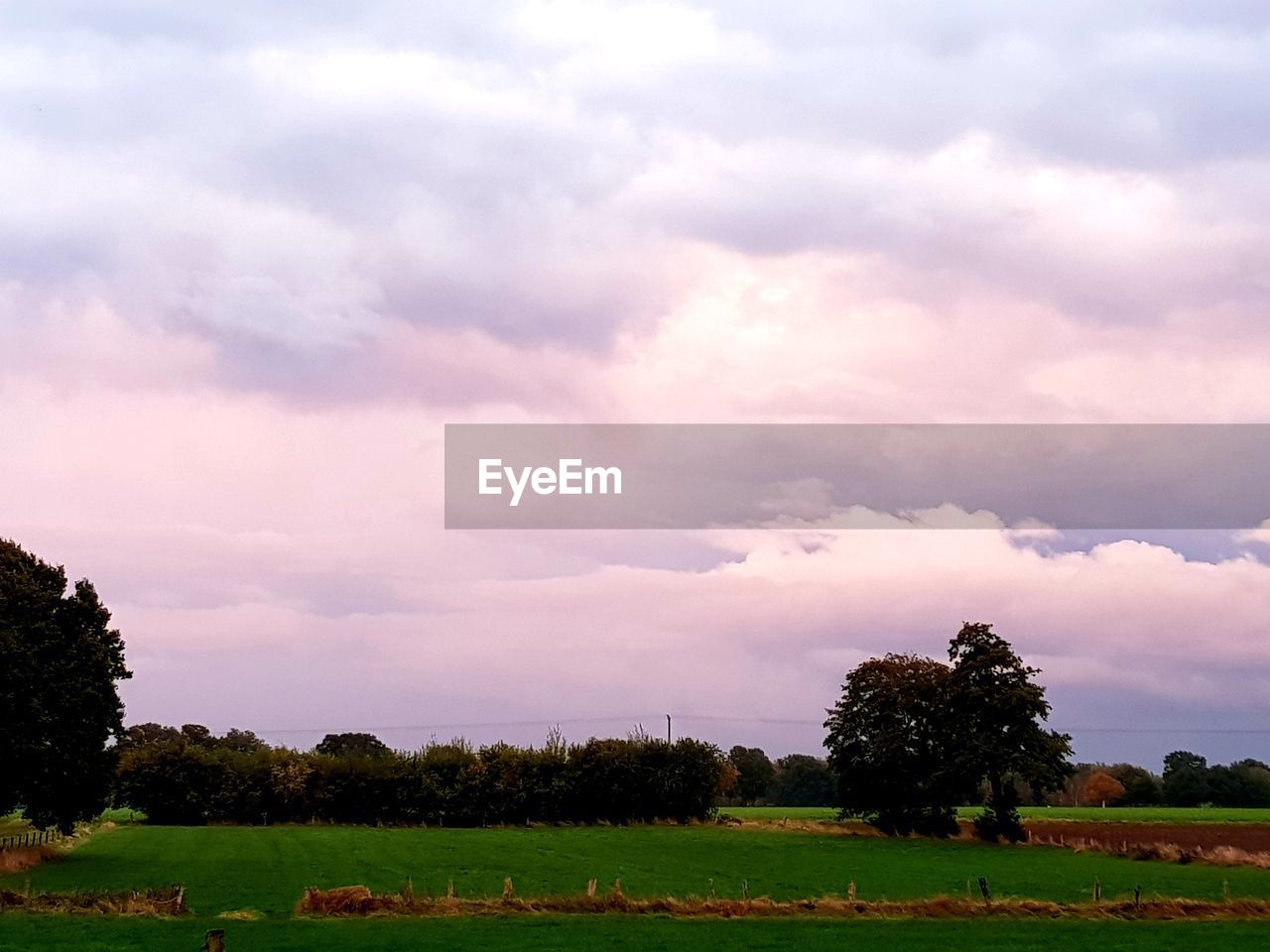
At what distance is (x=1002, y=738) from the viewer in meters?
81.7

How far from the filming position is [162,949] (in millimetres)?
29297

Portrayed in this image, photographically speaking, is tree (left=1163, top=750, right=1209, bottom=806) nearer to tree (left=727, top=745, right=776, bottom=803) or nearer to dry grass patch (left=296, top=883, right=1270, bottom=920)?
tree (left=727, top=745, right=776, bottom=803)

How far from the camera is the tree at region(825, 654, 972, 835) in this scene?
84312 millimetres

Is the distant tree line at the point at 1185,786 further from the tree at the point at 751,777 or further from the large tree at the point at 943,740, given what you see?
the large tree at the point at 943,740

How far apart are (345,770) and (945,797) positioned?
50850 millimetres

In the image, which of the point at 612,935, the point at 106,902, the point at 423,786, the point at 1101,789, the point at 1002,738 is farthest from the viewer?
the point at 1101,789

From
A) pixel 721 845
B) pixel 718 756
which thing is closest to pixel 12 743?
pixel 721 845

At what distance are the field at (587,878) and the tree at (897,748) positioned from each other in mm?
4327

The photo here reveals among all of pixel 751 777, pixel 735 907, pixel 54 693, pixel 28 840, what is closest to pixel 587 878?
pixel 735 907

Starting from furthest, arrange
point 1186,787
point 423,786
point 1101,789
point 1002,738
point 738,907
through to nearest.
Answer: point 1101,789, point 1186,787, point 423,786, point 1002,738, point 738,907

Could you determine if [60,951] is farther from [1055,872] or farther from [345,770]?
[345,770]

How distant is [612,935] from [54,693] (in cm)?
3492

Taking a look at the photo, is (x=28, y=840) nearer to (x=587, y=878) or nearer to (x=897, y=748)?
(x=587, y=878)

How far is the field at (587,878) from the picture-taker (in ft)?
107
